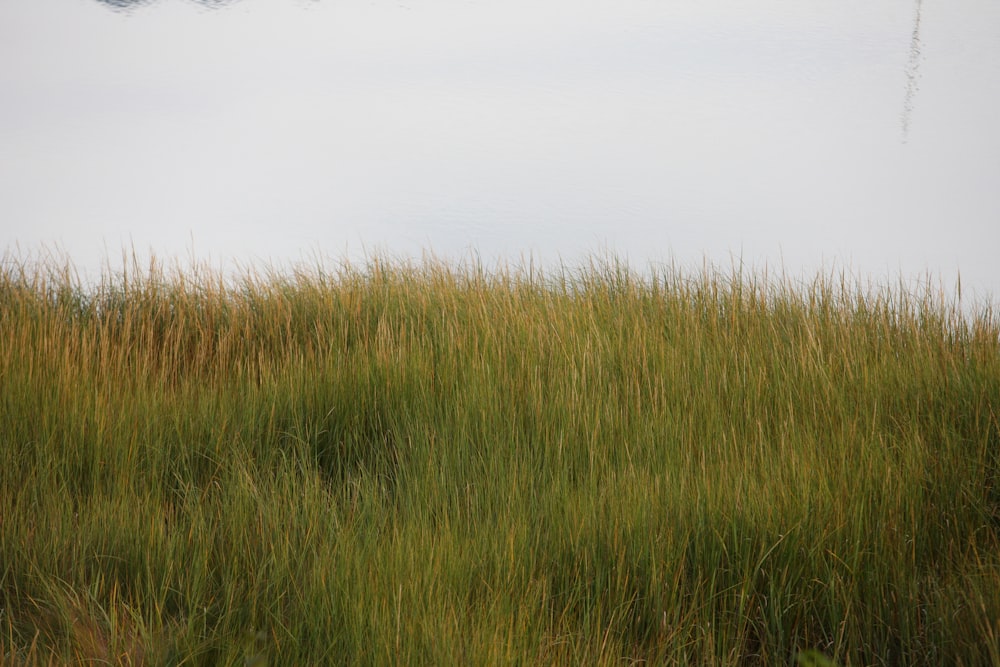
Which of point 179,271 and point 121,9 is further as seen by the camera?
point 121,9

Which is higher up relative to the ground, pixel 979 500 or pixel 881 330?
pixel 881 330

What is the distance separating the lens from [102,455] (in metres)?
2.47

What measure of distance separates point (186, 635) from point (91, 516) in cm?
73

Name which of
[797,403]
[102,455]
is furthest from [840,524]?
[102,455]

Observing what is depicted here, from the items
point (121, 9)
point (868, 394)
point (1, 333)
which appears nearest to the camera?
point (868, 394)

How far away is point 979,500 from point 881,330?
168 cm

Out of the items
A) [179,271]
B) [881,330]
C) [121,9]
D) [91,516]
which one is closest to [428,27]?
[121,9]

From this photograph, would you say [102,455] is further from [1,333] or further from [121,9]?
[121,9]

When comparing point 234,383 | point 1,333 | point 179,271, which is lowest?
point 234,383

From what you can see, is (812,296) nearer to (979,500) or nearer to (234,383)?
(979,500)

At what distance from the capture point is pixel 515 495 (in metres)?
2.11

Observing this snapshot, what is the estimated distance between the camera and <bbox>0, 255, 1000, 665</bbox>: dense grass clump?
1.65m

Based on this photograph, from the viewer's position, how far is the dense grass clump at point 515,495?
5.41ft

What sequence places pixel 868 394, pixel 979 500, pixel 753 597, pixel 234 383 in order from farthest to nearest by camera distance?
pixel 234 383, pixel 868 394, pixel 979 500, pixel 753 597
